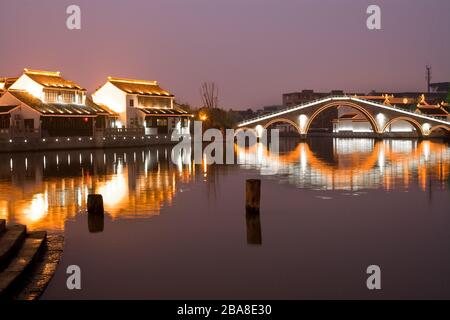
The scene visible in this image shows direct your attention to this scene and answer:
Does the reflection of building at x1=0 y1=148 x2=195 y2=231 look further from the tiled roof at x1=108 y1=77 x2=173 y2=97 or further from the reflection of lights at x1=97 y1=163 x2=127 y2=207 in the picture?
the tiled roof at x1=108 y1=77 x2=173 y2=97

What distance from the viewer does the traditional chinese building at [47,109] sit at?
175 ft

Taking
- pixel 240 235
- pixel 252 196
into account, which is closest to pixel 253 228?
pixel 240 235

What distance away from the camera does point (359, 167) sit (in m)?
36.0

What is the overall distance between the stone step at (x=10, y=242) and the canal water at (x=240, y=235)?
0.95 metres

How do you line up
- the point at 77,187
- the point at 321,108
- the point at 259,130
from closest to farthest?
the point at 77,187, the point at 259,130, the point at 321,108

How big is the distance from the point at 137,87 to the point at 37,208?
54.5 meters

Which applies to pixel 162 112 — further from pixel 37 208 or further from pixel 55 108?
pixel 37 208

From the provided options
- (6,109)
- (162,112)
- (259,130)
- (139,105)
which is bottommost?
(259,130)

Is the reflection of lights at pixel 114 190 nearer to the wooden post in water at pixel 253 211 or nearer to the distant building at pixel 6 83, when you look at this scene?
the wooden post in water at pixel 253 211

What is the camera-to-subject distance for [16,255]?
1120 centimetres

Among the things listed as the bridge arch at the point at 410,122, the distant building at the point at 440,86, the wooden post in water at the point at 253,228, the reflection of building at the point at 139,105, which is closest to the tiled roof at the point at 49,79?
the reflection of building at the point at 139,105

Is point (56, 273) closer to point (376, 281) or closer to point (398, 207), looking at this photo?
point (376, 281)
